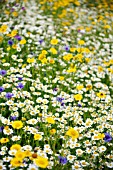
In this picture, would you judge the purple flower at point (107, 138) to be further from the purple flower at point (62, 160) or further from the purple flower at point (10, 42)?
the purple flower at point (10, 42)

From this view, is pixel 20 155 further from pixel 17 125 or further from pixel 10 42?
pixel 10 42

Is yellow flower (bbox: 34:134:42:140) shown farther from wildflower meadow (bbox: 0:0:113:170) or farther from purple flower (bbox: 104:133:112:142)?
purple flower (bbox: 104:133:112:142)

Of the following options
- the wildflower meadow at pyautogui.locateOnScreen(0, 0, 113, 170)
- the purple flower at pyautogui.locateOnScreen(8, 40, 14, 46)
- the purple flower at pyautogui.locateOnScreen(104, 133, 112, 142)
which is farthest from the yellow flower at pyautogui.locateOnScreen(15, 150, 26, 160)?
the purple flower at pyautogui.locateOnScreen(8, 40, 14, 46)

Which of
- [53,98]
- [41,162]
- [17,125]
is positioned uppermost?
[53,98]

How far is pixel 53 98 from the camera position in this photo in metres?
3.27

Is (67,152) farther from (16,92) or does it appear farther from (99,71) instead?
(99,71)

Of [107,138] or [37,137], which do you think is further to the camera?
[107,138]

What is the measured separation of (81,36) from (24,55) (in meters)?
1.43

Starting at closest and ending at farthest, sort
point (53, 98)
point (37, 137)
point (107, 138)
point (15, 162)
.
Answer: point (15, 162), point (37, 137), point (107, 138), point (53, 98)

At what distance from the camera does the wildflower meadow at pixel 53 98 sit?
253 cm

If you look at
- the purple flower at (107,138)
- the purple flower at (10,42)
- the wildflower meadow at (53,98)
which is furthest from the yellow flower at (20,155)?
the purple flower at (10,42)

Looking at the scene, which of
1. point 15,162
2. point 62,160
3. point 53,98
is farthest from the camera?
point 53,98

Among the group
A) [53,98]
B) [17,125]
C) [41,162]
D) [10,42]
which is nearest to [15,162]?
[41,162]

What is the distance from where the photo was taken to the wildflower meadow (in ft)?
8.31
